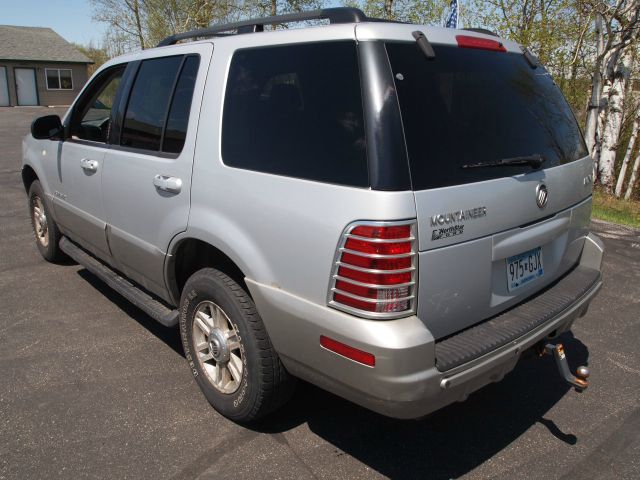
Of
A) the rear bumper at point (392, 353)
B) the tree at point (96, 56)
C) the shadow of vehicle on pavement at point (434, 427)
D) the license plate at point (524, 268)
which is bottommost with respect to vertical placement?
the shadow of vehicle on pavement at point (434, 427)

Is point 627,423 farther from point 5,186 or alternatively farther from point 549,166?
point 5,186

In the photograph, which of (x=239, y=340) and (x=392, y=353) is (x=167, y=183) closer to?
(x=239, y=340)

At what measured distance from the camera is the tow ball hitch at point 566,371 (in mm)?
2643

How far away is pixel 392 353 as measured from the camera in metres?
2.08

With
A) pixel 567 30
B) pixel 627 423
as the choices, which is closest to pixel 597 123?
pixel 567 30

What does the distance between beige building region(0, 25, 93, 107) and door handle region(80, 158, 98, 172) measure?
38004 mm

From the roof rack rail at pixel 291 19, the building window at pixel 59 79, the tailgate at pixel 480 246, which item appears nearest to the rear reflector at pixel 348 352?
the tailgate at pixel 480 246

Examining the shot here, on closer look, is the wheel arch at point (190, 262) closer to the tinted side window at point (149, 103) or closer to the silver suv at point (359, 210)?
the silver suv at point (359, 210)

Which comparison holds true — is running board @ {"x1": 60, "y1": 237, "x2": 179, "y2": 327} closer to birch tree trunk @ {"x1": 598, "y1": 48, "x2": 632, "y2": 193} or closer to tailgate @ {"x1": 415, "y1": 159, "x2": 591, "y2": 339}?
tailgate @ {"x1": 415, "y1": 159, "x2": 591, "y2": 339}

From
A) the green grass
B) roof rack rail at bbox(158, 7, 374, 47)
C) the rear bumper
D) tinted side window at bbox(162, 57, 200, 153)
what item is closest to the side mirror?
roof rack rail at bbox(158, 7, 374, 47)

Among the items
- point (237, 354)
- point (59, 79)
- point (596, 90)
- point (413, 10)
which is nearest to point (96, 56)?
point (59, 79)

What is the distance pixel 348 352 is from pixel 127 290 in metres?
2.15

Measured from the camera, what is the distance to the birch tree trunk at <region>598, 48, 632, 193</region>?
11.3 metres

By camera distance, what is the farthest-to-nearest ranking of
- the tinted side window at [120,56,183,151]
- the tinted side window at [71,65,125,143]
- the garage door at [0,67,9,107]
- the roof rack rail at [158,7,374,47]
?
the garage door at [0,67,9,107] < the tinted side window at [71,65,125,143] < the tinted side window at [120,56,183,151] < the roof rack rail at [158,7,374,47]
